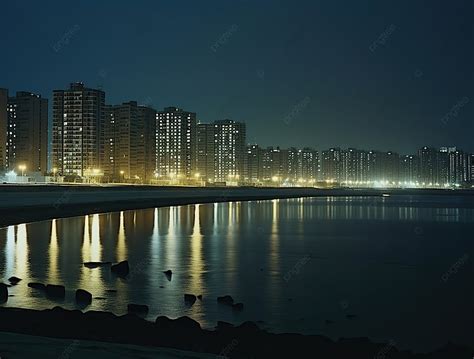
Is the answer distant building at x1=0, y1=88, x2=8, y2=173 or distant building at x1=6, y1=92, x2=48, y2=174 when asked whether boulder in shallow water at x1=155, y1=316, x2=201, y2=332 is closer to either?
distant building at x1=0, y1=88, x2=8, y2=173

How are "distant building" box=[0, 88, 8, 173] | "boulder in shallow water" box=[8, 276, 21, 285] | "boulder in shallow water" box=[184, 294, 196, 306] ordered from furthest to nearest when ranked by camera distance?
"distant building" box=[0, 88, 8, 173], "boulder in shallow water" box=[8, 276, 21, 285], "boulder in shallow water" box=[184, 294, 196, 306]

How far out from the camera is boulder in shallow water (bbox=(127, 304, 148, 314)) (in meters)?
12.8

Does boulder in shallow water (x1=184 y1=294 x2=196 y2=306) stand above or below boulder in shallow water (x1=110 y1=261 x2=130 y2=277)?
below

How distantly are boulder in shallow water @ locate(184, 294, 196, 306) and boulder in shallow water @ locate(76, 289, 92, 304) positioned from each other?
7.42 ft

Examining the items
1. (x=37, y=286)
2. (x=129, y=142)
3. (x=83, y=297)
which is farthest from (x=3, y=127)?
(x=83, y=297)

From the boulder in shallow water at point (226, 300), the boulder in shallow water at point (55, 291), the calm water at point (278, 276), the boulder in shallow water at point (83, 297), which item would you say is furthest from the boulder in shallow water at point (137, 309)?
the boulder in shallow water at point (55, 291)

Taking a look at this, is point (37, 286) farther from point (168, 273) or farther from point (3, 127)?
point (3, 127)

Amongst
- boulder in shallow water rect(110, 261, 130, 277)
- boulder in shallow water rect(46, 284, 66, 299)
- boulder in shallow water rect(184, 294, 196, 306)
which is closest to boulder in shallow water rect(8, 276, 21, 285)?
boulder in shallow water rect(46, 284, 66, 299)

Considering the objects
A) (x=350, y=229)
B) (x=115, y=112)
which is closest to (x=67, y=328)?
(x=350, y=229)

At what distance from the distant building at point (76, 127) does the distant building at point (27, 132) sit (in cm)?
994

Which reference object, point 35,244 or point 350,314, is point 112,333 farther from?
point 35,244

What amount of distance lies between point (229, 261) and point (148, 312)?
9.73 m

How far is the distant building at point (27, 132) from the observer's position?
171 metres

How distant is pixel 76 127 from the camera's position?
16600 cm
